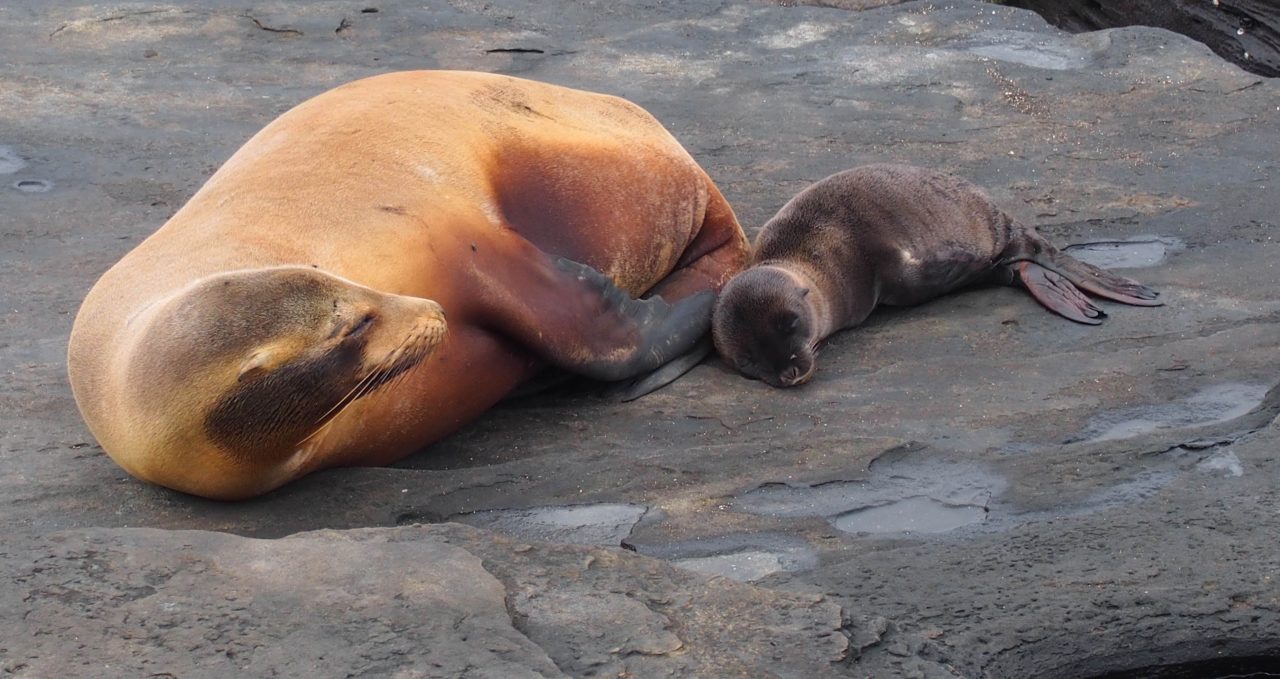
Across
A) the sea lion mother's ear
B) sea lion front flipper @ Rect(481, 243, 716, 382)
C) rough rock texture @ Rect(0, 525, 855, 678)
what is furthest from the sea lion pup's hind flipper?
the sea lion mother's ear

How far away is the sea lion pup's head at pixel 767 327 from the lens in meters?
5.28

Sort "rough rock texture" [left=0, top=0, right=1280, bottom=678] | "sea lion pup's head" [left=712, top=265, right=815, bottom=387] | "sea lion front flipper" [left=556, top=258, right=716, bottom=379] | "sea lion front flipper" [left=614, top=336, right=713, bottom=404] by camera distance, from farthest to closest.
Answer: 1. "sea lion pup's head" [left=712, top=265, right=815, bottom=387]
2. "sea lion front flipper" [left=614, top=336, right=713, bottom=404]
3. "sea lion front flipper" [left=556, top=258, right=716, bottom=379]
4. "rough rock texture" [left=0, top=0, right=1280, bottom=678]

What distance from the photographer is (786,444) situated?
4.61 meters

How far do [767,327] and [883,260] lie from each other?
86cm

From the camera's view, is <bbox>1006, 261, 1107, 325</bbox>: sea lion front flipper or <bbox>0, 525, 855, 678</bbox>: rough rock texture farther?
<bbox>1006, 261, 1107, 325</bbox>: sea lion front flipper

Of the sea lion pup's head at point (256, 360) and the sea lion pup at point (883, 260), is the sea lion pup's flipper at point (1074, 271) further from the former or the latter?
the sea lion pup's head at point (256, 360)

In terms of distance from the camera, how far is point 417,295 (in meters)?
4.53

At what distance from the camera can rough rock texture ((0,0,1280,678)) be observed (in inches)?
124

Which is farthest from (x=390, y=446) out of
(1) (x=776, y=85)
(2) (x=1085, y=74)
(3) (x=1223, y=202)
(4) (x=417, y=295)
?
(2) (x=1085, y=74)

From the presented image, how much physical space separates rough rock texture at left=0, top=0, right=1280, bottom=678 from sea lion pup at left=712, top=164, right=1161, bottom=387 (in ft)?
0.35

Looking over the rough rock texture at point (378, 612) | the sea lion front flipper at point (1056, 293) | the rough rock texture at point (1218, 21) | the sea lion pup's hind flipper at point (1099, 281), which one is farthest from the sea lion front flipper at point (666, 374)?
the rough rock texture at point (1218, 21)

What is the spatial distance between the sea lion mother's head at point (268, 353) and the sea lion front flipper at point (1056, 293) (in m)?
2.55

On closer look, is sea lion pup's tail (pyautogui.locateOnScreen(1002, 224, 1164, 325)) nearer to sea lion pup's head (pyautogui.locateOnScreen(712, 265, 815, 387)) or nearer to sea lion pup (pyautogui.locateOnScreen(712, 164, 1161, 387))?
sea lion pup (pyautogui.locateOnScreen(712, 164, 1161, 387))

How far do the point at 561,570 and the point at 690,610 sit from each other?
0.31 metres
